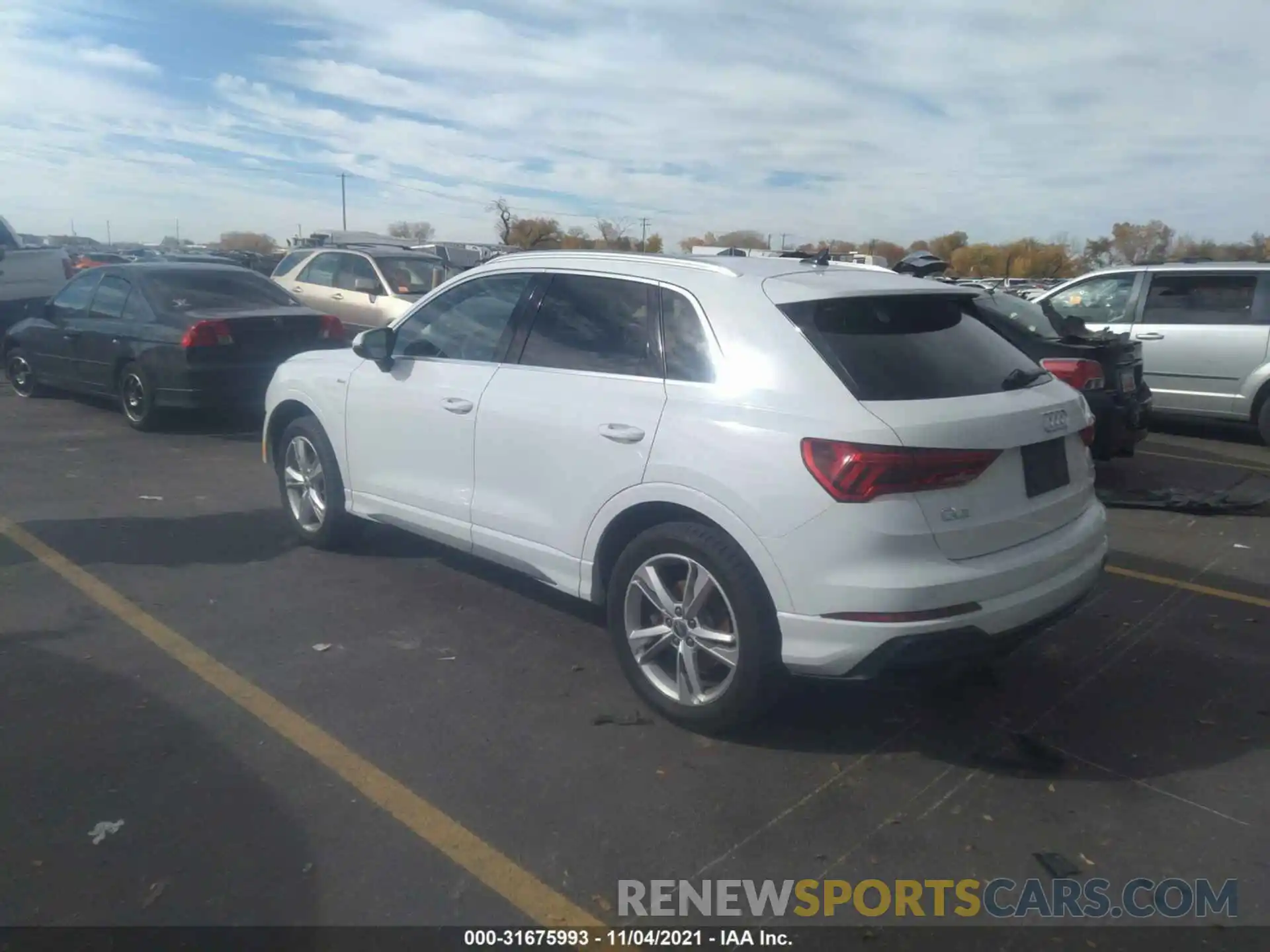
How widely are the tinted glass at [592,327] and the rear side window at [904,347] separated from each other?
29.1 inches

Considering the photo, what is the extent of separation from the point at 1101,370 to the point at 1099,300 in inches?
166

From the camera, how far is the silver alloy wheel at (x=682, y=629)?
3.75 m

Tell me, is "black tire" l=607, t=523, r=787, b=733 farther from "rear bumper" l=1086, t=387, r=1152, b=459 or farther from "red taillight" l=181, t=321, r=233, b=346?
"red taillight" l=181, t=321, r=233, b=346

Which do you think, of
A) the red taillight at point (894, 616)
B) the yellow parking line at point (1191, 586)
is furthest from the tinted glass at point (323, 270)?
the red taillight at point (894, 616)

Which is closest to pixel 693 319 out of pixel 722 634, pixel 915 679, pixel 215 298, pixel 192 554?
pixel 722 634

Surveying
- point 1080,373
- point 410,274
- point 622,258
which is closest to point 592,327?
point 622,258

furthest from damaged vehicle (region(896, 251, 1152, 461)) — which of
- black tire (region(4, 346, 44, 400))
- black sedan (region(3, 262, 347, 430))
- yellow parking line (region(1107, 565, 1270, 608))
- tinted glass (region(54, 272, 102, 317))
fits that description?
black tire (region(4, 346, 44, 400))

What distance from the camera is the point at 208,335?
9.19 meters

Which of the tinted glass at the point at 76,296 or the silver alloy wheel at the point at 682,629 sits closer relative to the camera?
the silver alloy wheel at the point at 682,629

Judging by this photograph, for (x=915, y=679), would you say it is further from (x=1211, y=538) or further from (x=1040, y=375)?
(x=1211, y=538)

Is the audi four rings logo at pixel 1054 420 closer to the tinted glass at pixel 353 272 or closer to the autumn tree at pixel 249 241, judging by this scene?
the tinted glass at pixel 353 272

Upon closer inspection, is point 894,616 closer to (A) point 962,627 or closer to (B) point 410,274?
(A) point 962,627

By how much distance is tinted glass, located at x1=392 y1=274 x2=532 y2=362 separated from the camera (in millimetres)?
4871

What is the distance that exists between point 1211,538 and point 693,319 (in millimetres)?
4661
